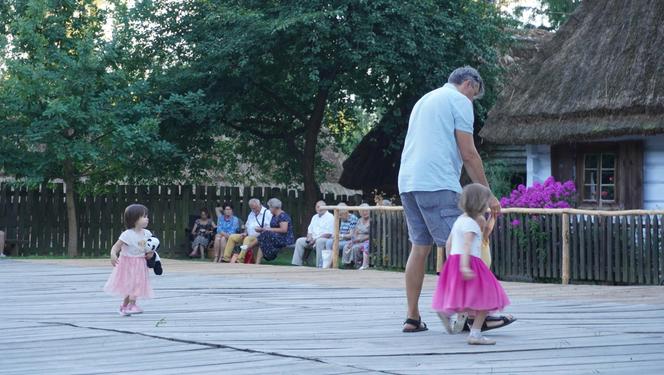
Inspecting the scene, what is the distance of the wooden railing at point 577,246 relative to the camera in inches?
639

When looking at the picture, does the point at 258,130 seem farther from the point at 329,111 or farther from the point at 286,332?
the point at 286,332

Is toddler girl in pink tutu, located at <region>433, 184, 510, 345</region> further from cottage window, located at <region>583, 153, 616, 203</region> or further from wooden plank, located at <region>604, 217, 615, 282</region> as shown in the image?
cottage window, located at <region>583, 153, 616, 203</region>

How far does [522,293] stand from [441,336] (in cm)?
469

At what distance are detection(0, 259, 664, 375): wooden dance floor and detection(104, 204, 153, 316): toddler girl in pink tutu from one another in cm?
19

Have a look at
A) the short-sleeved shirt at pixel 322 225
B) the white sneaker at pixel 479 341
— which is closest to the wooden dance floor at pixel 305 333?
the white sneaker at pixel 479 341

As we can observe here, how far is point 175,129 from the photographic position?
94.7 ft

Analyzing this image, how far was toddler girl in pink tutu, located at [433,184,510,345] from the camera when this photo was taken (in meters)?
7.57

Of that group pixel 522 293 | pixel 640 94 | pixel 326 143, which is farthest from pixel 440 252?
pixel 326 143

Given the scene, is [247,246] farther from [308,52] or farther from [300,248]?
[308,52]

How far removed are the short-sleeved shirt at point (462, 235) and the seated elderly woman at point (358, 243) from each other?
1126 cm

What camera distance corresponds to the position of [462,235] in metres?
7.74

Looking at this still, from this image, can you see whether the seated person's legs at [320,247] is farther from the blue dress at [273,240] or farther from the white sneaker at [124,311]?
the white sneaker at [124,311]

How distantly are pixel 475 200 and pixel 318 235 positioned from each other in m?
12.8

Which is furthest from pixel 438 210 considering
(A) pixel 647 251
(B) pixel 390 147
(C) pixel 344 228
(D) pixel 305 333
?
(B) pixel 390 147
